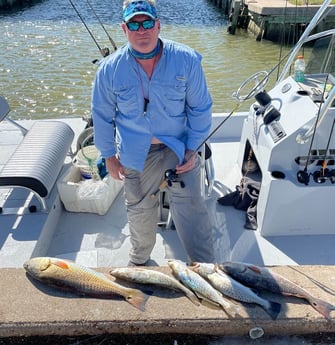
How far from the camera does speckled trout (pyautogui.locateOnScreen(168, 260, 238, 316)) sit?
2010 millimetres

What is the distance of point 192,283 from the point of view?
212cm

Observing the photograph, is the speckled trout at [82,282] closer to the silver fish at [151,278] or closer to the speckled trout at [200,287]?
the silver fish at [151,278]

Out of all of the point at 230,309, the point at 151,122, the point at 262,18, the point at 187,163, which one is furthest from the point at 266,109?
the point at 262,18

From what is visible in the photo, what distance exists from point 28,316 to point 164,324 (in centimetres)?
70

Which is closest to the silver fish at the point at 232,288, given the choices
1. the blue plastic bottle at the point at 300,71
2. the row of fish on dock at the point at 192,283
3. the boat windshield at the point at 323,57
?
the row of fish on dock at the point at 192,283

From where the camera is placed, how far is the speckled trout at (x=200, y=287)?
201 centimetres

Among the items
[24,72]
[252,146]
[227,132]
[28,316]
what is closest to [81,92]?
[24,72]

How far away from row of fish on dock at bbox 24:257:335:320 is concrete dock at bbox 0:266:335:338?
0.13 feet

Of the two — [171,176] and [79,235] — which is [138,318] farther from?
[79,235]

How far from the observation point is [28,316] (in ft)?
6.50

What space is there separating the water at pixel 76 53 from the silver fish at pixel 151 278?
6903 mm

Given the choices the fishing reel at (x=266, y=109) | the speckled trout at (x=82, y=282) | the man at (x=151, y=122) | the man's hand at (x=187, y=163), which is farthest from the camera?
the fishing reel at (x=266, y=109)

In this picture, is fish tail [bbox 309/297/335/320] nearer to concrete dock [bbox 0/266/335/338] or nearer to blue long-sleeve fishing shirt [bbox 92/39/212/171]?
concrete dock [bbox 0/266/335/338]

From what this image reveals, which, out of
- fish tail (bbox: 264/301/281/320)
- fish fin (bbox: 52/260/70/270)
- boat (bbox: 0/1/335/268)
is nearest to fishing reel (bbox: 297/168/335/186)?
boat (bbox: 0/1/335/268)
